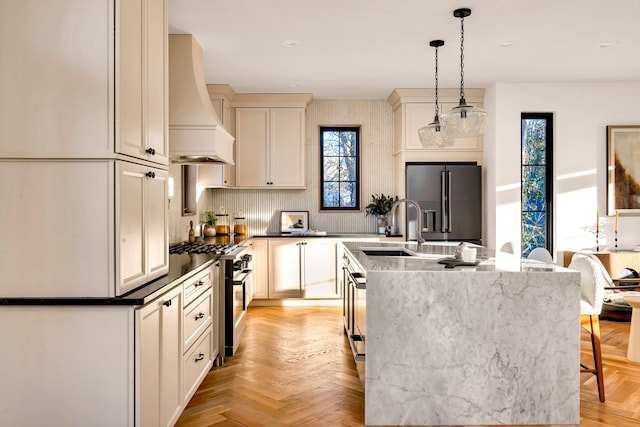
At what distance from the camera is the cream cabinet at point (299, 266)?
219 inches

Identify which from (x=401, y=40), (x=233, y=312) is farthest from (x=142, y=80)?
(x=401, y=40)

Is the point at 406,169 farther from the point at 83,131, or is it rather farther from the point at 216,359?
the point at 83,131

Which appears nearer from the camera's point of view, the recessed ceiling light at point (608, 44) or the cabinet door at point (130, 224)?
the cabinet door at point (130, 224)

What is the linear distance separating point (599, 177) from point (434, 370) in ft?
13.2

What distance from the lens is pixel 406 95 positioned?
18.4 feet

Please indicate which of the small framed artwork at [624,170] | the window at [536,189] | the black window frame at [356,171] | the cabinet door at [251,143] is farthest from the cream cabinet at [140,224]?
the small framed artwork at [624,170]

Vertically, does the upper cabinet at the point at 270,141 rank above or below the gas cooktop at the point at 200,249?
above

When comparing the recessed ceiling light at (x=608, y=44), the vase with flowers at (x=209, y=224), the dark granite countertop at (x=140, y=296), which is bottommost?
the dark granite countertop at (x=140, y=296)

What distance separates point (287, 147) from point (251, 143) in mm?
454

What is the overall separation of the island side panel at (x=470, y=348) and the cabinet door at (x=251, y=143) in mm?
3532

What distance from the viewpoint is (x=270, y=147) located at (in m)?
5.81

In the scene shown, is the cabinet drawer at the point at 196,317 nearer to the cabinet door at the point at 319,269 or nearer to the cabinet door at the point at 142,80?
the cabinet door at the point at 142,80

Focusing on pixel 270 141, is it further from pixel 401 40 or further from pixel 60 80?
pixel 60 80

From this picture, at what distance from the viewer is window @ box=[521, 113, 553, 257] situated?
5461mm
